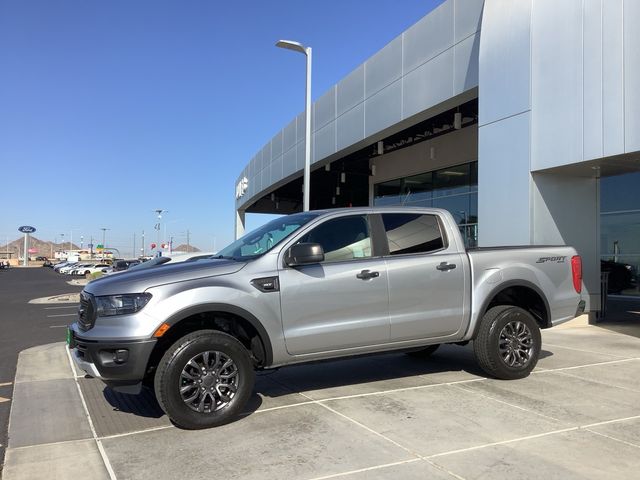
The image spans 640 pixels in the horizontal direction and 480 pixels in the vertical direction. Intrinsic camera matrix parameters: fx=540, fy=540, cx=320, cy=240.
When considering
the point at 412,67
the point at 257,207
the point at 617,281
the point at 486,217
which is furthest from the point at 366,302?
the point at 257,207

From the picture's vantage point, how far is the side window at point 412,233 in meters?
5.78

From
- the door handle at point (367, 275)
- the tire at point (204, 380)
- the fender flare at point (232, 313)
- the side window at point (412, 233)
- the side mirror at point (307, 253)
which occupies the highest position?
the side window at point (412, 233)

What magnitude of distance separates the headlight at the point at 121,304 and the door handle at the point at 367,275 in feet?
6.56

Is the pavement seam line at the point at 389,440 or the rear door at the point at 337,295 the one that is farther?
the rear door at the point at 337,295

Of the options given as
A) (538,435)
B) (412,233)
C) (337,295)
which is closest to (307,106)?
(412,233)

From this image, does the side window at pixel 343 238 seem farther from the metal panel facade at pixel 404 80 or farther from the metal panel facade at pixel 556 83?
the metal panel facade at pixel 404 80

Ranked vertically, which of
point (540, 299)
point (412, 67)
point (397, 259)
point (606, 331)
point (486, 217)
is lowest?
point (606, 331)

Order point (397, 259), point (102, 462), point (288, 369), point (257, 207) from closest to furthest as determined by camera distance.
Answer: point (102, 462)
point (397, 259)
point (288, 369)
point (257, 207)

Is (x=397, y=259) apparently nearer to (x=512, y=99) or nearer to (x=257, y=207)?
(x=512, y=99)

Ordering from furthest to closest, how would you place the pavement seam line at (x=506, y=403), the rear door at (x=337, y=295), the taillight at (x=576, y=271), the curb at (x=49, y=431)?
the taillight at (x=576, y=271) < the rear door at (x=337, y=295) < the pavement seam line at (x=506, y=403) < the curb at (x=49, y=431)

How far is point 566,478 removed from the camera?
11.9ft

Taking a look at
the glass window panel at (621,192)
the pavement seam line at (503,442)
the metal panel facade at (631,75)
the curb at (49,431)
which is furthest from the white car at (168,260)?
the glass window panel at (621,192)

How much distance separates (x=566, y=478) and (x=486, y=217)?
25.8 feet

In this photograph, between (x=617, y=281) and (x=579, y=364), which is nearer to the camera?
(x=579, y=364)
